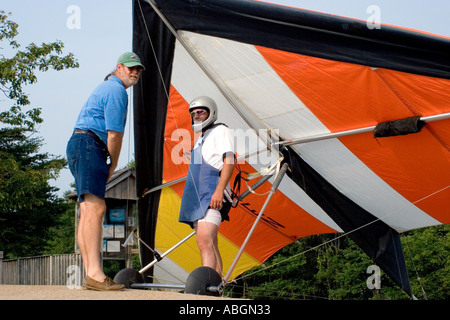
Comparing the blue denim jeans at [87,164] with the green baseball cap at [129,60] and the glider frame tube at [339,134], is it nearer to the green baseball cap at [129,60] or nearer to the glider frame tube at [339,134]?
the green baseball cap at [129,60]

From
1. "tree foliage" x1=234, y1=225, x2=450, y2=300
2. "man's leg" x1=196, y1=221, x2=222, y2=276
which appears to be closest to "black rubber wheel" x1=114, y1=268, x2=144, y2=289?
"man's leg" x1=196, y1=221, x2=222, y2=276

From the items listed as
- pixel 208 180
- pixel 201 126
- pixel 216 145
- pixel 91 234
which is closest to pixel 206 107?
pixel 201 126

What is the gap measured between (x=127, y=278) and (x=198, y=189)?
1.16 metres

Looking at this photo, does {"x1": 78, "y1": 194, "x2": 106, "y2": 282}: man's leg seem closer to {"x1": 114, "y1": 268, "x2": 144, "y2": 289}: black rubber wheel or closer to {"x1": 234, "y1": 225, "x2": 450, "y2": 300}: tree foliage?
{"x1": 114, "y1": 268, "x2": 144, "y2": 289}: black rubber wheel

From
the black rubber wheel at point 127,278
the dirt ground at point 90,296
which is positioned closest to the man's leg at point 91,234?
the dirt ground at point 90,296

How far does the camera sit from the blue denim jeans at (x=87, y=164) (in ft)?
12.5

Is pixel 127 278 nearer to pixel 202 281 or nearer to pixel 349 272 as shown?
pixel 202 281

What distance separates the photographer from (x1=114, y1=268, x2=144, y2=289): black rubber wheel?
209 inches

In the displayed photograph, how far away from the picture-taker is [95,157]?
3.85m

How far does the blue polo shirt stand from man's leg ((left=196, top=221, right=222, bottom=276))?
1.14m

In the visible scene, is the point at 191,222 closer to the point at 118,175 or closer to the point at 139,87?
the point at 139,87
